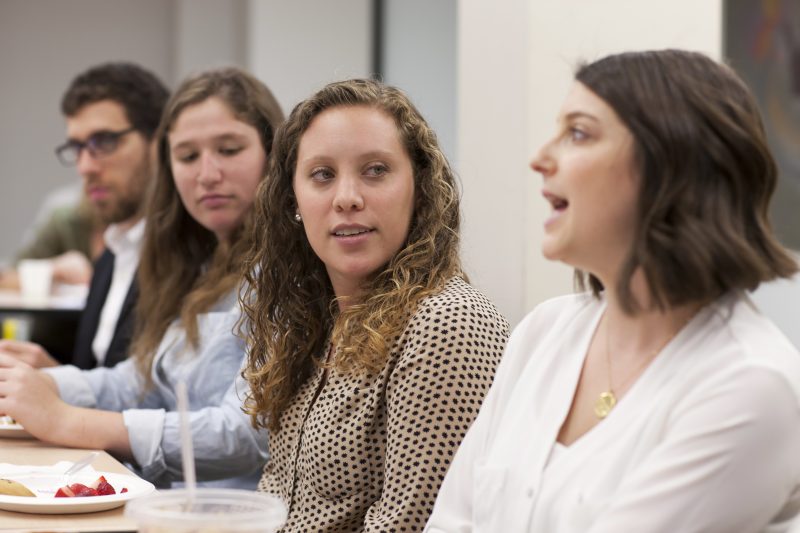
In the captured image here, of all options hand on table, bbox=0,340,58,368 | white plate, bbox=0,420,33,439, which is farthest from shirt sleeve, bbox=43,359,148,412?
white plate, bbox=0,420,33,439

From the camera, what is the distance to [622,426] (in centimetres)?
121

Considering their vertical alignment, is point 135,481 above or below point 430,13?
below

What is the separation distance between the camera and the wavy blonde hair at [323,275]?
5.70ft

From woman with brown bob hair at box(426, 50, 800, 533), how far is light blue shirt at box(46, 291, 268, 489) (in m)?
1.03

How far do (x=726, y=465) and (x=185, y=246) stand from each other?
1.96 metres

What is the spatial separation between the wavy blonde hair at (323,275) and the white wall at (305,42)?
3.41 metres

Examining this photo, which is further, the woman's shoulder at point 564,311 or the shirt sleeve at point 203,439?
the shirt sleeve at point 203,439

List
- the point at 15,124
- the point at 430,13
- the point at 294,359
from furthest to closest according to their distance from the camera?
the point at 15,124 < the point at 430,13 < the point at 294,359

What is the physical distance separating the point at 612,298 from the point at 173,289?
5.43ft

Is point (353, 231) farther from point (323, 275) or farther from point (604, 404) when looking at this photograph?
point (604, 404)

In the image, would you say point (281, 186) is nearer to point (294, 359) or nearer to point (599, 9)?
point (294, 359)

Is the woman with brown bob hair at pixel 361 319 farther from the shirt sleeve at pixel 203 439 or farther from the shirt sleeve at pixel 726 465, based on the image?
the shirt sleeve at pixel 726 465

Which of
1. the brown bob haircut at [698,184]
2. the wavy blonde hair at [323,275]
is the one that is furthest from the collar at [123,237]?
the brown bob haircut at [698,184]

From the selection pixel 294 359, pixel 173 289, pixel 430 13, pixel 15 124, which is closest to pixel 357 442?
pixel 294 359
